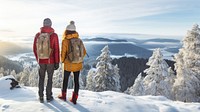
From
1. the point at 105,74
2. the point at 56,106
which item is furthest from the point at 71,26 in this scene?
the point at 105,74

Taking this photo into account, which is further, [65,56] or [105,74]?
[105,74]

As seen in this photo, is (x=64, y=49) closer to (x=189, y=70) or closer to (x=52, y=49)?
(x=52, y=49)

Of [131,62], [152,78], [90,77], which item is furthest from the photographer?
[131,62]

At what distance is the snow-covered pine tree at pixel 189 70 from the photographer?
104ft

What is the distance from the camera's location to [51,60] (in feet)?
31.3

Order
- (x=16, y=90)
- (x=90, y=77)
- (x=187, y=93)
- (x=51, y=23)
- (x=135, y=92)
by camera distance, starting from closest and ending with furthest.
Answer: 1. (x=51, y=23)
2. (x=16, y=90)
3. (x=187, y=93)
4. (x=135, y=92)
5. (x=90, y=77)

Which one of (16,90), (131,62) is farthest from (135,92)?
(131,62)

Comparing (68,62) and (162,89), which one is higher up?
(68,62)

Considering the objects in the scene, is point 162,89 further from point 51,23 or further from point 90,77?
point 51,23

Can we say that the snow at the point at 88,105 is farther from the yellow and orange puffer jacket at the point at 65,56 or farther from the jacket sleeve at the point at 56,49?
the jacket sleeve at the point at 56,49

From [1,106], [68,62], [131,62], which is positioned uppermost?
[68,62]

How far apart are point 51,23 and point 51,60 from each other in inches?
47.6

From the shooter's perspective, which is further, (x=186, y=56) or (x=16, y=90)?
(x=186, y=56)

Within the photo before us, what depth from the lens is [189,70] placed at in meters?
31.9
